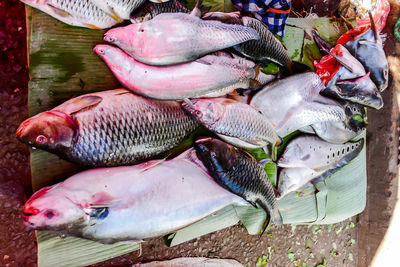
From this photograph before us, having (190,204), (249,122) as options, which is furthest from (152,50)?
(190,204)

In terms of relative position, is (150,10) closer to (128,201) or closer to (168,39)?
(168,39)

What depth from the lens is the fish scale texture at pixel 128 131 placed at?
1947 millimetres

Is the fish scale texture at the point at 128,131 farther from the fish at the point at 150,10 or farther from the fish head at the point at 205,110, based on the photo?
the fish at the point at 150,10

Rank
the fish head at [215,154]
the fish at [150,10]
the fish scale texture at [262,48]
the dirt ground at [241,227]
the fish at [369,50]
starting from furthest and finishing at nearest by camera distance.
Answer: the fish at [369,50] → the dirt ground at [241,227] → the fish scale texture at [262,48] → the fish head at [215,154] → the fish at [150,10]

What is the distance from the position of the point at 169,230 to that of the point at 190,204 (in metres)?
0.24

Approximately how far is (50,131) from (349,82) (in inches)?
113

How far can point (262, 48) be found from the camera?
2.55 m

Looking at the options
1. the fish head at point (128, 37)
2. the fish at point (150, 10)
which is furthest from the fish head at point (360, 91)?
Answer: the fish head at point (128, 37)

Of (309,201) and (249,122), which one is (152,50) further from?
(309,201)

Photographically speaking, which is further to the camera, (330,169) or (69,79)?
(330,169)

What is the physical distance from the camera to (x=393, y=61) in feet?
14.3

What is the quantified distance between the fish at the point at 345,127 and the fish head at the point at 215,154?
4.19ft

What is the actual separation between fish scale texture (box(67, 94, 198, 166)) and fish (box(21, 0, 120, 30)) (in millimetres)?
604

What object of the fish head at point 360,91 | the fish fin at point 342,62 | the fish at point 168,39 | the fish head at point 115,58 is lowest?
the fish head at point 360,91
